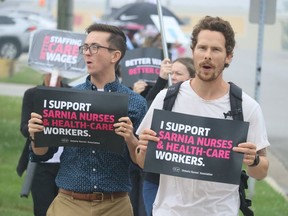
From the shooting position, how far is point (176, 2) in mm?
66062

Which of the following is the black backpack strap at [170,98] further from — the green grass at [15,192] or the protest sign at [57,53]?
the green grass at [15,192]

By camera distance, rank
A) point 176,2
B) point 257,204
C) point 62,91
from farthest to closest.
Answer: point 176,2 → point 257,204 → point 62,91

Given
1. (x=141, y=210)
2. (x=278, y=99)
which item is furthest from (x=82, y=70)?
(x=278, y=99)

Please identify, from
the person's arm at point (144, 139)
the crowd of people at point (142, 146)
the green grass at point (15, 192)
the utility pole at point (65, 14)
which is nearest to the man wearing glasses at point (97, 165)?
the crowd of people at point (142, 146)

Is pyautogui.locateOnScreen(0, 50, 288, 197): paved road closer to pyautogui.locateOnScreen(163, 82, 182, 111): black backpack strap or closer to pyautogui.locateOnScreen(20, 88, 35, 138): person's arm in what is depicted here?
pyautogui.locateOnScreen(20, 88, 35, 138): person's arm

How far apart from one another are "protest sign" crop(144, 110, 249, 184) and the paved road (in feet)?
19.0

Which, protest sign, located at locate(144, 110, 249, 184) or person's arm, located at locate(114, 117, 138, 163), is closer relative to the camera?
protest sign, located at locate(144, 110, 249, 184)

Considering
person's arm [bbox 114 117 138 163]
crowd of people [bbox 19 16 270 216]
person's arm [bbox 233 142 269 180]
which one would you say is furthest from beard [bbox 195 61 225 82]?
person's arm [bbox 114 117 138 163]

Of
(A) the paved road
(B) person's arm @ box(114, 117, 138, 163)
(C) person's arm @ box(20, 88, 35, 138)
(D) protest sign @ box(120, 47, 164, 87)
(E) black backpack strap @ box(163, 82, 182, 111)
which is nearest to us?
(E) black backpack strap @ box(163, 82, 182, 111)

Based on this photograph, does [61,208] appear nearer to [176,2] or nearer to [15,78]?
[15,78]

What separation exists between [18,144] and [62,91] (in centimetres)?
929

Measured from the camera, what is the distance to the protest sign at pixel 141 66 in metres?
8.98

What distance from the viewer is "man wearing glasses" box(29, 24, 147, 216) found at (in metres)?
5.55

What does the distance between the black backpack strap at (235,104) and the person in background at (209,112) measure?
28mm
